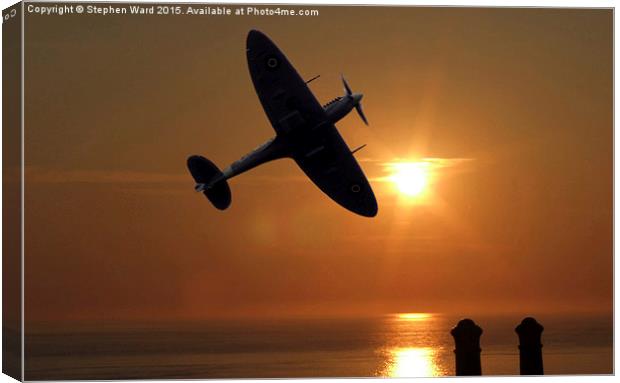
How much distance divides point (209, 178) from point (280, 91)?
114 inches

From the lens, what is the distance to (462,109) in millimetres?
23672

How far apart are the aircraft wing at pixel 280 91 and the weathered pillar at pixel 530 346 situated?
686 centimetres

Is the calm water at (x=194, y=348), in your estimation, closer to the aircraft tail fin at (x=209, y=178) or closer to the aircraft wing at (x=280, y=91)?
the aircraft tail fin at (x=209, y=178)

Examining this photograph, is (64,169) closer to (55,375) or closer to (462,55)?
(55,375)

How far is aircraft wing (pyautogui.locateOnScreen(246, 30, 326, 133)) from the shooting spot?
75.9ft

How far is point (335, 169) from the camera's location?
82.9 feet

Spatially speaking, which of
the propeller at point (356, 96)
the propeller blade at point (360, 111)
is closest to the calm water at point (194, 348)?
the propeller blade at point (360, 111)

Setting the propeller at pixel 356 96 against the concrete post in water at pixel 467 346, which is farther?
the concrete post in water at pixel 467 346

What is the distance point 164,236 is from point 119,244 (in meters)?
1.00

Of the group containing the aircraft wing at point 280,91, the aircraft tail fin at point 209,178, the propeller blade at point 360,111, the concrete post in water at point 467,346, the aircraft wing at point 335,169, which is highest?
the aircraft wing at point 280,91

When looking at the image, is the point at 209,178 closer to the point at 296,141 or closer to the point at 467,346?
the point at 296,141

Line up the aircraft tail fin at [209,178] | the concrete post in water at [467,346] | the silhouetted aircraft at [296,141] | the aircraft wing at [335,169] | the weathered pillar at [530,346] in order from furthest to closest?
1. the aircraft wing at [335,169]
2. the weathered pillar at [530,346]
3. the concrete post in water at [467,346]
4. the silhouetted aircraft at [296,141]
5. the aircraft tail fin at [209,178]

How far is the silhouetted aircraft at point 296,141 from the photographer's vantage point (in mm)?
23016

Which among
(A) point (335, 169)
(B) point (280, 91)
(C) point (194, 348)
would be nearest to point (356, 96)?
(B) point (280, 91)
